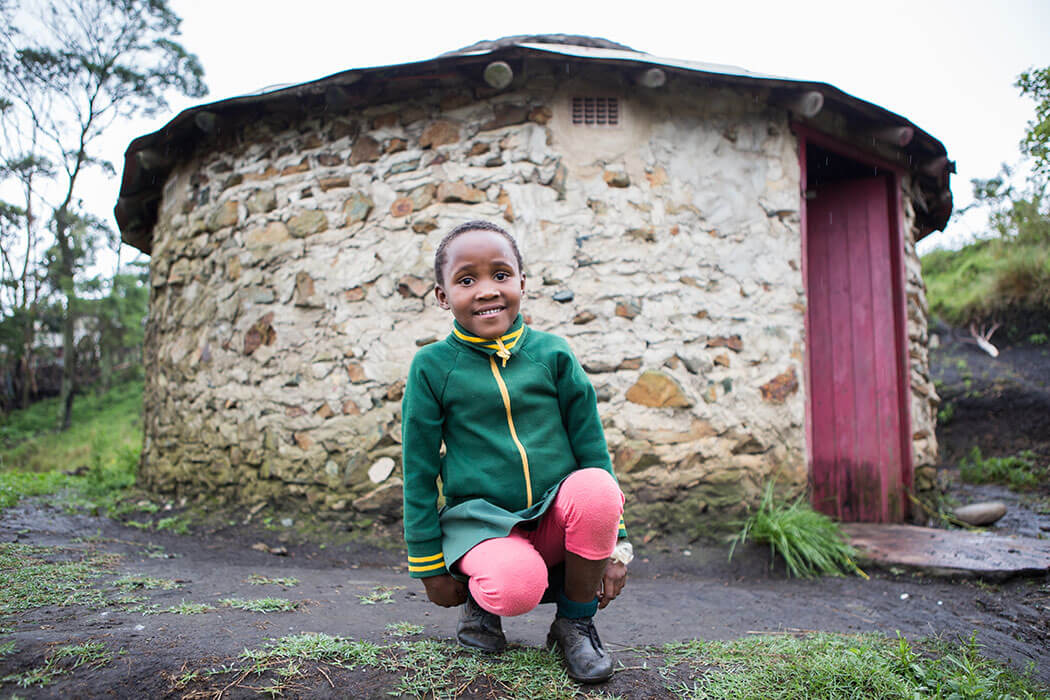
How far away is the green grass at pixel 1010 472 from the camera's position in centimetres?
617

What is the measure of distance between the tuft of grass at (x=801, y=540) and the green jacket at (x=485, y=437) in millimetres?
2311

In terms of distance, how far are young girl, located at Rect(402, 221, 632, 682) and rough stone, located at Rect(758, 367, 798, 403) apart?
263 centimetres

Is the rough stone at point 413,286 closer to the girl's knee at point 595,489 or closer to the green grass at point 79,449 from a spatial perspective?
the girl's knee at point 595,489

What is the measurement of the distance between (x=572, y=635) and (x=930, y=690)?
3.56ft

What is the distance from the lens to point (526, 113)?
13.1 ft

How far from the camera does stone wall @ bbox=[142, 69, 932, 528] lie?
3883mm

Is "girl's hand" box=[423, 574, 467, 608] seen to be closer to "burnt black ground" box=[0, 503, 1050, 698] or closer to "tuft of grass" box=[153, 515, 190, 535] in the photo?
"burnt black ground" box=[0, 503, 1050, 698]

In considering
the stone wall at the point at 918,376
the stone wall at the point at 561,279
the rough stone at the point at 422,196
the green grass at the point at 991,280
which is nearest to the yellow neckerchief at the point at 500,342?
the stone wall at the point at 561,279

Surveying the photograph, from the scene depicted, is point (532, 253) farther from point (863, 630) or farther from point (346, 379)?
point (863, 630)

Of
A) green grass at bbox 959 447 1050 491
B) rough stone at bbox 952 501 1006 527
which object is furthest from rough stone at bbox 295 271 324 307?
green grass at bbox 959 447 1050 491

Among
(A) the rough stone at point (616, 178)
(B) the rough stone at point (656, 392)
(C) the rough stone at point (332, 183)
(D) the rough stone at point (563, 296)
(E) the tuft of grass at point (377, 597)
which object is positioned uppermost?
(C) the rough stone at point (332, 183)

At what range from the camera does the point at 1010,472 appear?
6.48 metres

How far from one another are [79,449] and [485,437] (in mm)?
12375

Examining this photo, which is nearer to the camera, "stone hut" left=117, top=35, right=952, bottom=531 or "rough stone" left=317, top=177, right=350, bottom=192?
"stone hut" left=117, top=35, right=952, bottom=531
